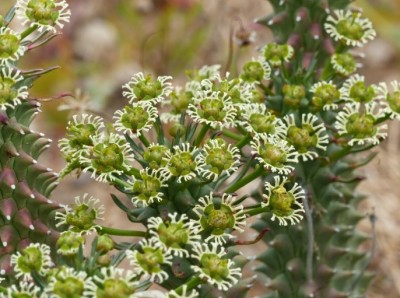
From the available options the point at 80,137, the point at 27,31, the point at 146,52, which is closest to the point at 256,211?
the point at 80,137

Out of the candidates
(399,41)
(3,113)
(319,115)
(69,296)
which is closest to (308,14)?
(319,115)

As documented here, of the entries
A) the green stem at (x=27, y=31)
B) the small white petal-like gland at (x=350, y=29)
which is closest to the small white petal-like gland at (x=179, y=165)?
the green stem at (x=27, y=31)

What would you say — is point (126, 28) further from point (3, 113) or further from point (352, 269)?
point (3, 113)

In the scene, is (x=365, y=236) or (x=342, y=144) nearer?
(x=342, y=144)

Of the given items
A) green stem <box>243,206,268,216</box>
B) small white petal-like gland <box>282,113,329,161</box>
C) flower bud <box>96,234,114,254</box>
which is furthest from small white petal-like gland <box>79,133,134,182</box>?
small white petal-like gland <box>282,113,329,161</box>

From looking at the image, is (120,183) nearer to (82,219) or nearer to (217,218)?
(82,219)

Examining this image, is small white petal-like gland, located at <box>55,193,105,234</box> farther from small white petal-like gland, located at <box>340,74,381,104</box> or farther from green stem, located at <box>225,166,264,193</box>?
small white petal-like gland, located at <box>340,74,381,104</box>
